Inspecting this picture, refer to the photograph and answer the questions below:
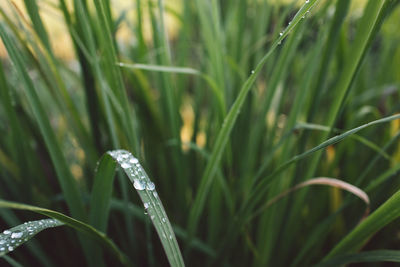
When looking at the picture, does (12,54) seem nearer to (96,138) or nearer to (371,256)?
(96,138)

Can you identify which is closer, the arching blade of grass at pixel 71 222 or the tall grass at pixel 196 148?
the arching blade of grass at pixel 71 222

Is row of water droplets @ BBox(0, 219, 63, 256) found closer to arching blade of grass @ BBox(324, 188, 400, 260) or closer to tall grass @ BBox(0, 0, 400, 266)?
tall grass @ BBox(0, 0, 400, 266)

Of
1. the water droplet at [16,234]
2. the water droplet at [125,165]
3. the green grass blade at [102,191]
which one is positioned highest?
the water droplet at [125,165]

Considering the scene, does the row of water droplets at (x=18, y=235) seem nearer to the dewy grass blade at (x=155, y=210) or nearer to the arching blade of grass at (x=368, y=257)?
the dewy grass blade at (x=155, y=210)

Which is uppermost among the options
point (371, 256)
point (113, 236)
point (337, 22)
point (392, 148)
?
point (337, 22)

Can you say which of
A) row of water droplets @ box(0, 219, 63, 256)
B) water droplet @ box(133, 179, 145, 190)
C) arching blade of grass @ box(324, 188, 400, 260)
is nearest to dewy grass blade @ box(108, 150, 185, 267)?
water droplet @ box(133, 179, 145, 190)

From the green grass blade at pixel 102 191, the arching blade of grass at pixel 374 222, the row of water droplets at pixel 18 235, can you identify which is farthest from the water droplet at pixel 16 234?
the arching blade of grass at pixel 374 222

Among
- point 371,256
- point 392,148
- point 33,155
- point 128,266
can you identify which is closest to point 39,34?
point 33,155
